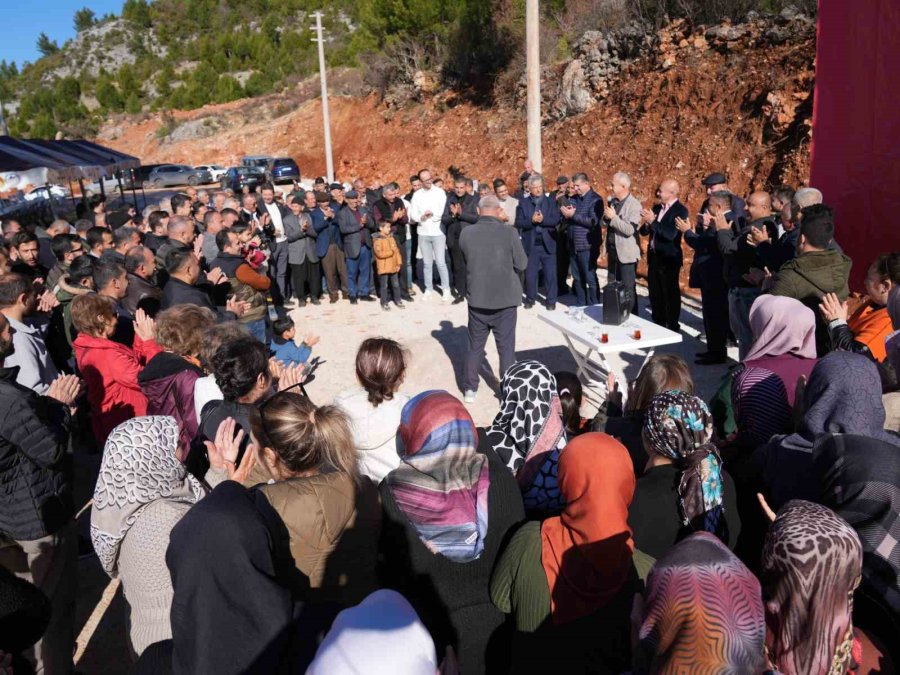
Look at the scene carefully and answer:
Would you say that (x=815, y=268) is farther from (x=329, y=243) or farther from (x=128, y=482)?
(x=329, y=243)

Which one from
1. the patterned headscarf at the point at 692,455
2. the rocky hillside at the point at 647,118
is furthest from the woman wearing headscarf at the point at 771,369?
the rocky hillside at the point at 647,118

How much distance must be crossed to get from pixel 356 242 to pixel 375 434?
685 centimetres

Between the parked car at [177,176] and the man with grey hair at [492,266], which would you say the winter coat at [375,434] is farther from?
the parked car at [177,176]

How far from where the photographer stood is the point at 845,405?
2781 mm

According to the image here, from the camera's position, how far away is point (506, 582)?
2473mm

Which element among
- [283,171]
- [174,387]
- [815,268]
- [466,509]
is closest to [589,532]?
[466,509]

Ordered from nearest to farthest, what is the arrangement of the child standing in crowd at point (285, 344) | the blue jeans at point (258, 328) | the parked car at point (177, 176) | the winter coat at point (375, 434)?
1. the winter coat at point (375, 434)
2. the blue jeans at point (258, 328)
3. the child standing in crowd at point (285, 344)
4. the parked car at point (177, 176)

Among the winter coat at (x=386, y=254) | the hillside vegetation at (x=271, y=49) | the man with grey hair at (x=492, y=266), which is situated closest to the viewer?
the man with grey hair at (x=492, y=266)

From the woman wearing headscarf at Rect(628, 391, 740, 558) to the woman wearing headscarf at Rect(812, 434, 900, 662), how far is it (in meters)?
0.39

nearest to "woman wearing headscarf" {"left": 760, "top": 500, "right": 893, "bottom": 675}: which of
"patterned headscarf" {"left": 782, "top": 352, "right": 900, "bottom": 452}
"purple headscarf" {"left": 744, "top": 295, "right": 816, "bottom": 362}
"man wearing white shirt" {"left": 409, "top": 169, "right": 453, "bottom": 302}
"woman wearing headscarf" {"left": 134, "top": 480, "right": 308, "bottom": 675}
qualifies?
"patterned headscarf" {"left": 782, "top": 352, "right": 900, "bottom": 452}

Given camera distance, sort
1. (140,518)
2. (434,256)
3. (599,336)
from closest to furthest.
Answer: (140,518) → (599,336) → (434,256)

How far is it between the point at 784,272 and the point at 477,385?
3.01m

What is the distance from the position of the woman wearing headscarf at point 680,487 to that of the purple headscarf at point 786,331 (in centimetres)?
168

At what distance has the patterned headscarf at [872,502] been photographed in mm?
2188
